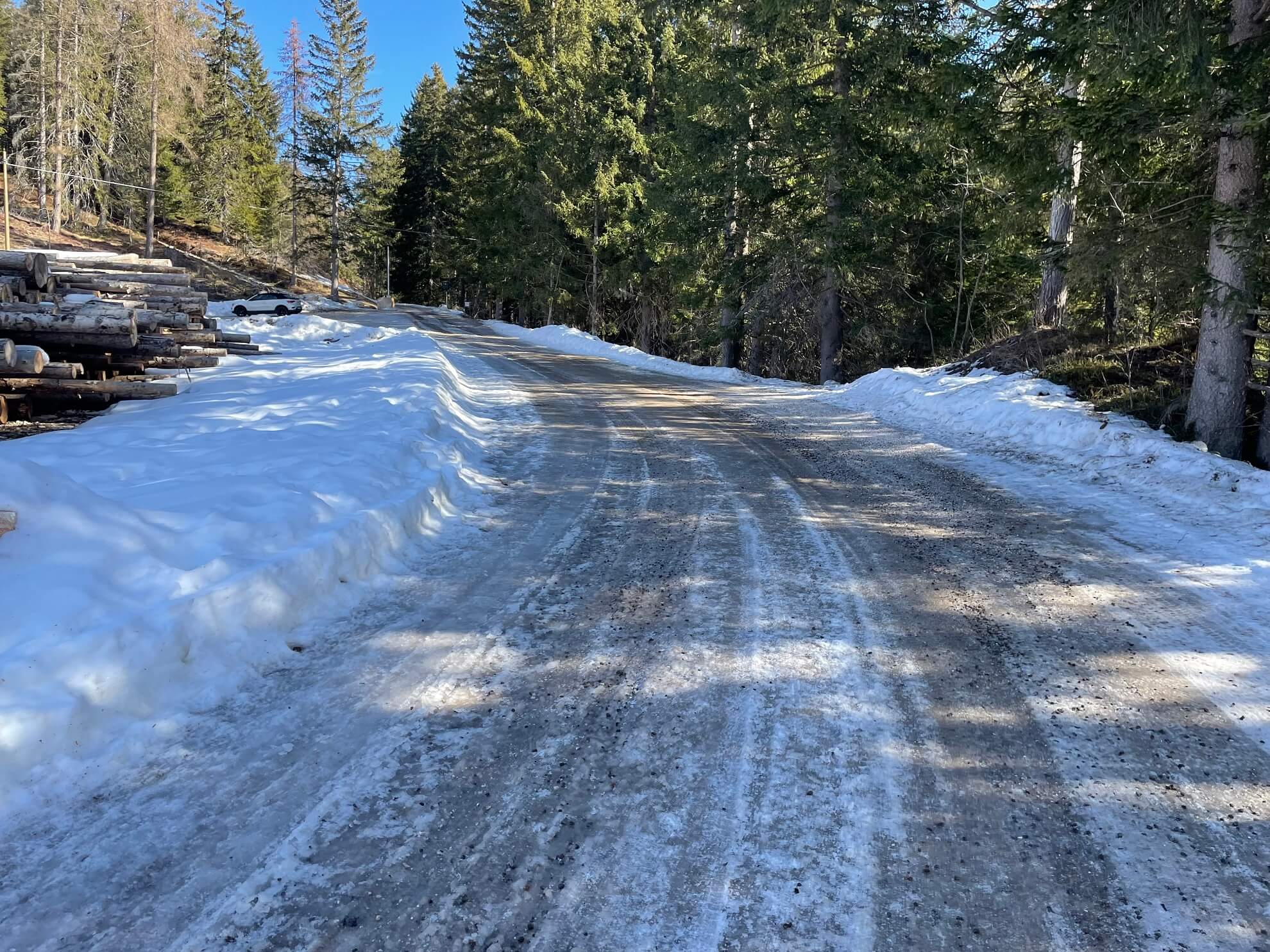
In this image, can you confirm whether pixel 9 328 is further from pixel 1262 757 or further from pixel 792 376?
pixel 792 376

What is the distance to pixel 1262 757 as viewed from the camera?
2900 millimetres

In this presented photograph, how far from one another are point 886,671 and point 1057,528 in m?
3.19

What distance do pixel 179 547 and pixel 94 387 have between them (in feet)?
23.8

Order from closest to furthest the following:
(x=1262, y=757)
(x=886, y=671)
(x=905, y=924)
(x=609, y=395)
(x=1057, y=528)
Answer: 1. (x=905, y=924)
2. (x=1262, y=757)
3. (x=886, y=671)
4. (x=1057, y=528)
5. (x=609, y=395)

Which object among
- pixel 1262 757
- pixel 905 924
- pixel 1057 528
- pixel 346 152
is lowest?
pixel 905 924

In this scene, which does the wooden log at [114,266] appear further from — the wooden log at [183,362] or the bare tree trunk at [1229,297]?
the bare tree trunk at [1229,297]

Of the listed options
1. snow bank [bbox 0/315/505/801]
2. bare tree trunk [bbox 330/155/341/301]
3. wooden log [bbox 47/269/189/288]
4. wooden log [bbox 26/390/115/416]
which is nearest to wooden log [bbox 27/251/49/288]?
wooden log [bbox 26/390/115/416]

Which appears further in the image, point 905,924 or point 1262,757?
point 1262,757

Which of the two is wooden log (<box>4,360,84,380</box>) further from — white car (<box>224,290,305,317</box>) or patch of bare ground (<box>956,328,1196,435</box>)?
white car (<box>224,290,305,317</box>)

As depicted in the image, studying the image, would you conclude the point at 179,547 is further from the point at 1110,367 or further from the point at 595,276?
the point at 595,276

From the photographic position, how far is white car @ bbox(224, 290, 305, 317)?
3456cm

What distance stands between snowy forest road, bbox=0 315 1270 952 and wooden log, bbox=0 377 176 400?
7.45 metres

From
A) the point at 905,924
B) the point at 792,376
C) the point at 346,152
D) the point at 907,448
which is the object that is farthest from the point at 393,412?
the point at 346,152

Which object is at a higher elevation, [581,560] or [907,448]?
[907,448]
